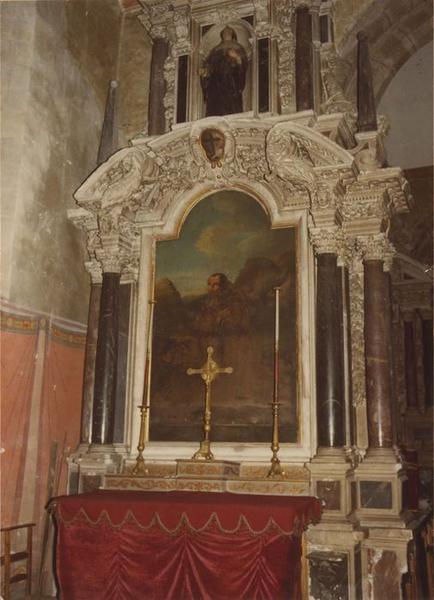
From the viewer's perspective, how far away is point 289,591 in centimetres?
498

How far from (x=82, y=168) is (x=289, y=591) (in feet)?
18.3

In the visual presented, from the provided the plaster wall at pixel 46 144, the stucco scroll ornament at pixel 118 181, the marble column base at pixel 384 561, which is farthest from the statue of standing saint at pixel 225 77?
the marble column base at pixel 384 561

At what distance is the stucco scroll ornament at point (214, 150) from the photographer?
7281 mm

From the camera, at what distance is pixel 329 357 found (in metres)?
6.47

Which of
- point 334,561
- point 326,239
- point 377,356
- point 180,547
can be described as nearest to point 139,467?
point 180,547

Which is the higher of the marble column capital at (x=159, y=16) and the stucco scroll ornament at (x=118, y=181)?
the marble column capital at (x=159, y=16)

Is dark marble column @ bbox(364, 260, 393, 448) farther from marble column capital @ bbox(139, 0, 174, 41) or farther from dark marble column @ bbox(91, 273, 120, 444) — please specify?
marble column capital @ bbox(139, 0, 174, 41)

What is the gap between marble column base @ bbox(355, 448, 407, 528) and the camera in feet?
20.0

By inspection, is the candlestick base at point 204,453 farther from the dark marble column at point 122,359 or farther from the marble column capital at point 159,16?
the marble column capital at point 159,16

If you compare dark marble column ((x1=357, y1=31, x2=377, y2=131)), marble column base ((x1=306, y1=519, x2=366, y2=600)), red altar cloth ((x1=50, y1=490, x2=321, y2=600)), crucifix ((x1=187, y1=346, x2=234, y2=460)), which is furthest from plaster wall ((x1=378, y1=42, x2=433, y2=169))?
red altar cloth ((x1=50, y1=490, x2=321, y2=600))

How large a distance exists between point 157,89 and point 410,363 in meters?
5.99

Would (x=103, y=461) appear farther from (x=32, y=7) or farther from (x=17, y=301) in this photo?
(x=32, y=7)

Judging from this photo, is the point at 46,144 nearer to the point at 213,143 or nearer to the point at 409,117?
the point at 213,143

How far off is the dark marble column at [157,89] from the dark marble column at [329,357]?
2.86 meters
